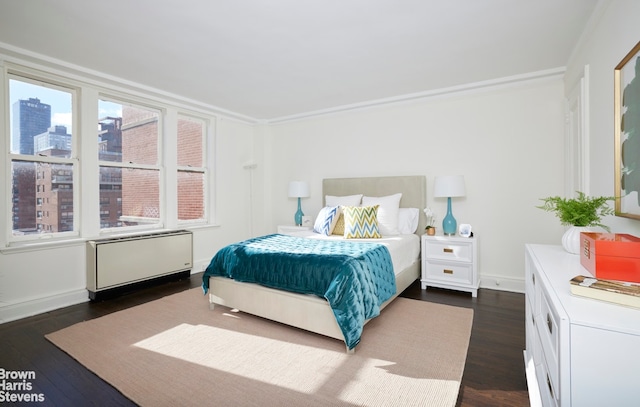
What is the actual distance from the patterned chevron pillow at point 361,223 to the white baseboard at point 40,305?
308 cm

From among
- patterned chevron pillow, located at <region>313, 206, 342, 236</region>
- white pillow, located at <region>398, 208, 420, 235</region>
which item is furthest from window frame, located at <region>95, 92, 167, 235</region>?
white pillow, located at <region>398, 208, 420, 235</region>

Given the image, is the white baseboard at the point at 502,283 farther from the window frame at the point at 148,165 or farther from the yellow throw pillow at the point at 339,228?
the window frame at the point at 148,165

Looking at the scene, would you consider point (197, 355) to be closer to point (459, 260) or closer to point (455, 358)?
point (455, 358)

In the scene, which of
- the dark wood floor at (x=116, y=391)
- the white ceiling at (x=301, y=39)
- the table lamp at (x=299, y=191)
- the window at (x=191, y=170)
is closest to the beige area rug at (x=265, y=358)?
the dark wood floor at (x=116, y=391)

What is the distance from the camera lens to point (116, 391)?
6.16ft

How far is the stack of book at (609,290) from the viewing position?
1.01m

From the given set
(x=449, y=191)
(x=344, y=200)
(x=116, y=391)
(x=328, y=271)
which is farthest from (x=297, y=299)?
(x=449, y=191)

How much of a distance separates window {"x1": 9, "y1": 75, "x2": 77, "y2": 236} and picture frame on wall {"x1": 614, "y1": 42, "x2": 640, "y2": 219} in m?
4.77

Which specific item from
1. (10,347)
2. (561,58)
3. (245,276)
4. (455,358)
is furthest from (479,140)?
(10,347)

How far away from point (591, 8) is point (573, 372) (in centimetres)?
264

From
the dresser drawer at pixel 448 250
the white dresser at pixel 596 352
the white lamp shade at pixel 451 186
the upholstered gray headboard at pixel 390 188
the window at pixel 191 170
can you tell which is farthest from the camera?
the window at pixel 191 170

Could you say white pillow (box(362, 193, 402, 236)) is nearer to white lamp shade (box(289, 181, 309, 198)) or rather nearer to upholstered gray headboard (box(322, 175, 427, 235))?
upholstered gray headboard (box(322, 175, 427, 235))

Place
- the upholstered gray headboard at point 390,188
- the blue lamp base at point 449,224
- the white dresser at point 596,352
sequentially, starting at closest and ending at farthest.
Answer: the white dresser at point 596,352, the blue lamp base at point 449,224, the upholstered gray headboard at point 390,188

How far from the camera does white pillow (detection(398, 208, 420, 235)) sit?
4070 mm
